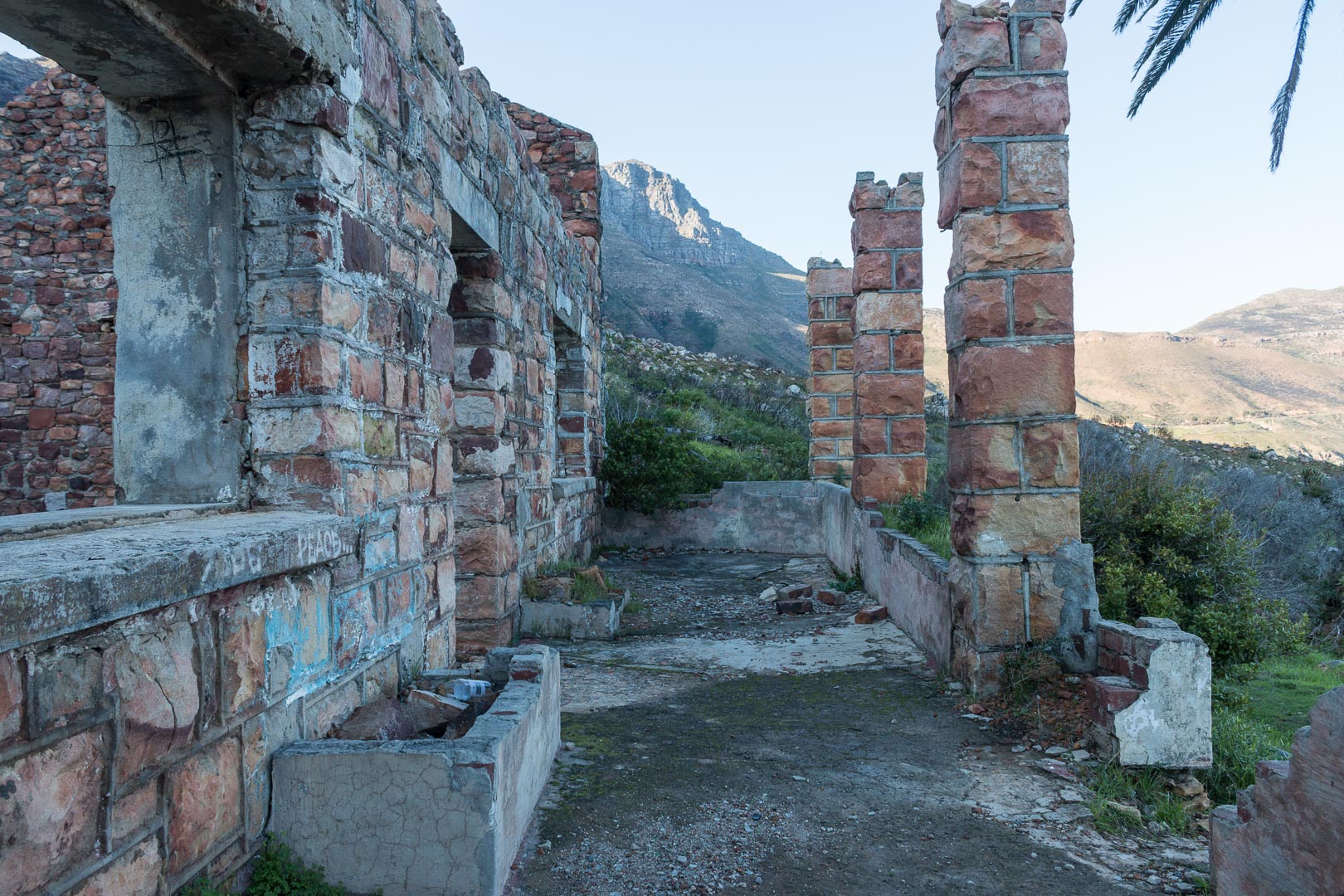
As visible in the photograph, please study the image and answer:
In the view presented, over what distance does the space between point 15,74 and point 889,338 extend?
1312 centimetres

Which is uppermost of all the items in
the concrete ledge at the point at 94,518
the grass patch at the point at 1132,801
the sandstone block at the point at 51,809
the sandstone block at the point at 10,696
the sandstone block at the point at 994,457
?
the sandstone block at the point at 994,457

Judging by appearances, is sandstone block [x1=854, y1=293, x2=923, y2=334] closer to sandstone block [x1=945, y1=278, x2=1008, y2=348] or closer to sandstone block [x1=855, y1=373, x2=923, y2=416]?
sandstone block [x1=855, y1=373, x2=923, y2=416]

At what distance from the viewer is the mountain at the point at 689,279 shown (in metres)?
49.0

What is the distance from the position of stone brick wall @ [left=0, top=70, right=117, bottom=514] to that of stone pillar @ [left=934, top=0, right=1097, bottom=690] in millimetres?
8271

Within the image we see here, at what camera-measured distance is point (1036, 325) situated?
4.58m

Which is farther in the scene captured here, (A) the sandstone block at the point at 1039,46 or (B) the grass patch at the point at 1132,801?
(A) the sandstone block at the point at 1039,46

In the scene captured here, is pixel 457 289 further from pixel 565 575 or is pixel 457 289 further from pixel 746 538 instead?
pixel 746 538

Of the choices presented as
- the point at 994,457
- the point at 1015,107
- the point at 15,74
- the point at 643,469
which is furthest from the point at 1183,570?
the point at 15,74

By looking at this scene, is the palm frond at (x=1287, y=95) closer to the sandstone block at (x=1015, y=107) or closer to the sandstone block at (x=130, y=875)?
the sandstone block at (x=1015, y=107)

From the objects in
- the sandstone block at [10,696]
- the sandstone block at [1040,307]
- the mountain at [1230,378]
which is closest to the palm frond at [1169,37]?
the sandstone block at [1040,307]

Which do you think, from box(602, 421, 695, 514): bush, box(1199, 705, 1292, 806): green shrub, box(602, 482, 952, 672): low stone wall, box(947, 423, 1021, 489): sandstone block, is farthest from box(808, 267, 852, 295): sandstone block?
box(1199, 705, 1292, 806): green shrub

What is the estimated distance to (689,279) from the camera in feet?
195

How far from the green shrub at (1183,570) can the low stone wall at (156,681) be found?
413 centimetres

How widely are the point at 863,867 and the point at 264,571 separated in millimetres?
2123
